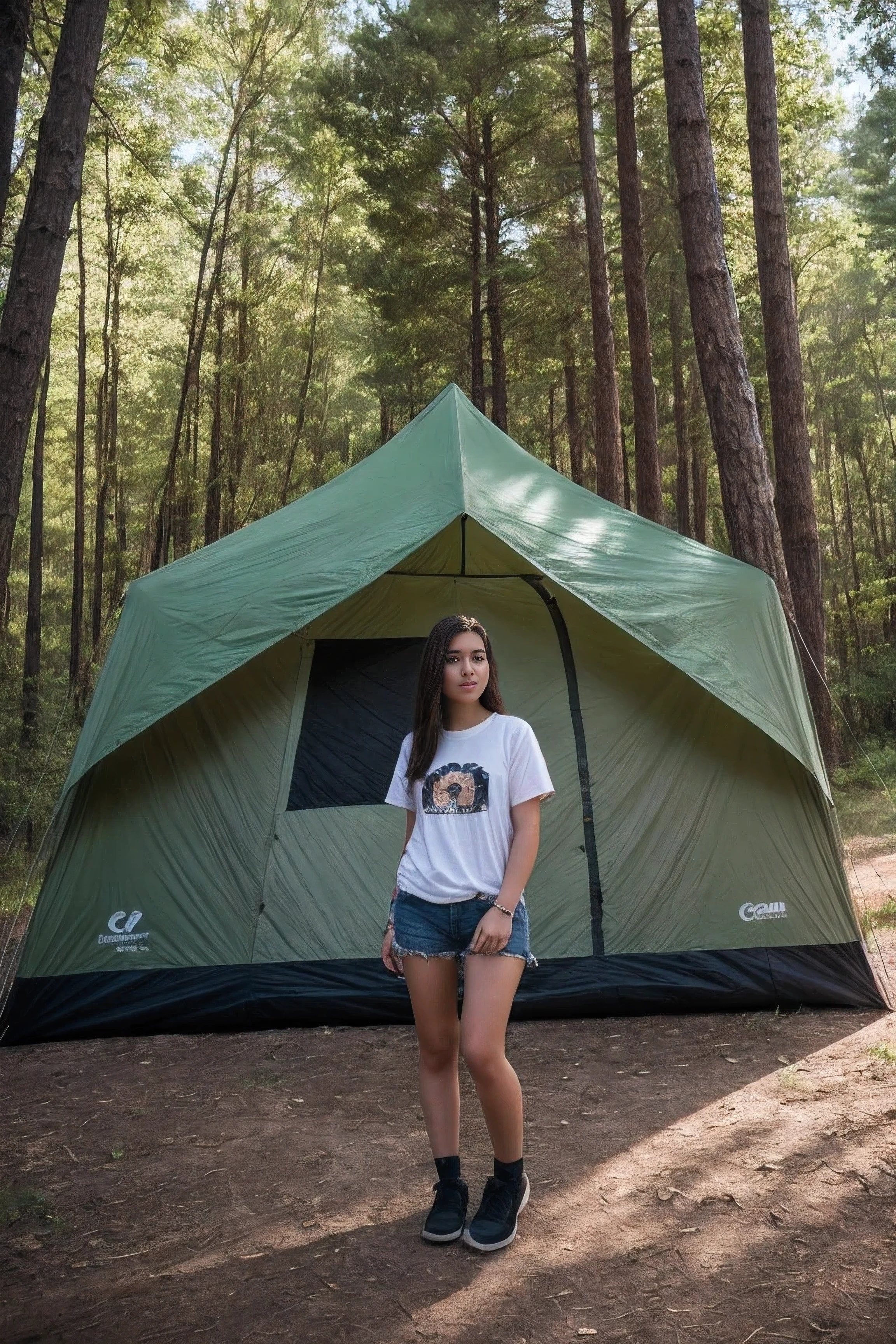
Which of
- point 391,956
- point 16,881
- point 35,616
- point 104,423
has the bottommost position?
point 16,881

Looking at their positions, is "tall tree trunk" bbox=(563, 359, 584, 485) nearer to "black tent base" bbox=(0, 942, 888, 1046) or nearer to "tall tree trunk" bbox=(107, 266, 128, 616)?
"tall tree trunk" bbox=(107, 266, 128, 616)

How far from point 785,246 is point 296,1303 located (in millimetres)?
8060

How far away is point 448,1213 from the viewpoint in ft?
8.98

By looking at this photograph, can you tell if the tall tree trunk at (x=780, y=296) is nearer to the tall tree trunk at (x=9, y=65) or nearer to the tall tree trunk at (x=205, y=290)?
the tall tree trunk at (x=9, y=65)

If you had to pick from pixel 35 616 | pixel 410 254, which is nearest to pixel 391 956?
pixel 35 616

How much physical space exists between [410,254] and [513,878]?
1494cm

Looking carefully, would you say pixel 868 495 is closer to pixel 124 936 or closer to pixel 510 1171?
pixel 124 936

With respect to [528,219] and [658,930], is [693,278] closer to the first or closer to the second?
[658,930]

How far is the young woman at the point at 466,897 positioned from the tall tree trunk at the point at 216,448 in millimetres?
14278

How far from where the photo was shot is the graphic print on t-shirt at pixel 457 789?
2.62 metres

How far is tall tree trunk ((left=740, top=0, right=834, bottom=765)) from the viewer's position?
8.22m

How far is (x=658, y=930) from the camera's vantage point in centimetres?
470

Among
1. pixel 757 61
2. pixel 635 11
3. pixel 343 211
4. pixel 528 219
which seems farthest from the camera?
pixel 343 211

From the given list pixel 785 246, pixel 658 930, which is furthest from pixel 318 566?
pixel 785 246
